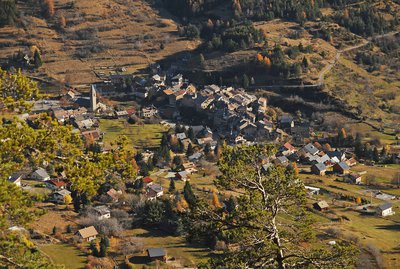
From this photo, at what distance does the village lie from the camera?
4548 centimetres

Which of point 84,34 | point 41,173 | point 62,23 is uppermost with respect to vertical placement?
point 62,23

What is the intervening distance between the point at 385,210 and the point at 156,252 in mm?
→ 19825

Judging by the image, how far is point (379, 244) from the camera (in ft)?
129

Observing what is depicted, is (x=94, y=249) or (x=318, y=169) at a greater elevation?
(x=94, y=249)

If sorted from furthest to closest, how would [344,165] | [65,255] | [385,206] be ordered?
1. [344,165]
2. [385,206]
3. [65,255]

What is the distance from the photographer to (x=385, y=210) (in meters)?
45.3

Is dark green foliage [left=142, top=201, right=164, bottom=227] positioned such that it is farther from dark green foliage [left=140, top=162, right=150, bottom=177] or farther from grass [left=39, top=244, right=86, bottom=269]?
dark green foliage [left=140, top=162, right=150, bottom=177]

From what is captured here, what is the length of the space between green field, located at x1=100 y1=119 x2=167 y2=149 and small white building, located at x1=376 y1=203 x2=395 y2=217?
960 inches

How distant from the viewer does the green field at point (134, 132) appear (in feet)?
197

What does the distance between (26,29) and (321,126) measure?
50504 mm

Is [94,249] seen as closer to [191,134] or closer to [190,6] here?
[191,134]

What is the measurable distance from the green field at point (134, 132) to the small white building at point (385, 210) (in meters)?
24.4

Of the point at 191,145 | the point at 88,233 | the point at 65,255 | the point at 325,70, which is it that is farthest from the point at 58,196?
the point at 325,70

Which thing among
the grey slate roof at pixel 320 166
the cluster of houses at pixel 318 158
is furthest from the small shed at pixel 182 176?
the grey slate roof at pixel 320 166
